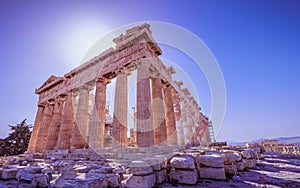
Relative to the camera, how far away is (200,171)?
194 inches

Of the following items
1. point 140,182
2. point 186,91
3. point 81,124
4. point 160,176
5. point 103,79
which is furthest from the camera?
point 186,91

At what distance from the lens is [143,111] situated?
10086 mm

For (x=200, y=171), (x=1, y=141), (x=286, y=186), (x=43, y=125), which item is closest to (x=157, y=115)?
(x=200, y=171)

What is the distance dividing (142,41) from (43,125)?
53.7ft

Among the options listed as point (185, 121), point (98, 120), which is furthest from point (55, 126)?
point (185, 121)

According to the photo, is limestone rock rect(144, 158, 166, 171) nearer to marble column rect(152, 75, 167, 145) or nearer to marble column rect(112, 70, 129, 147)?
marble column rect(112, 70, 129, 147)

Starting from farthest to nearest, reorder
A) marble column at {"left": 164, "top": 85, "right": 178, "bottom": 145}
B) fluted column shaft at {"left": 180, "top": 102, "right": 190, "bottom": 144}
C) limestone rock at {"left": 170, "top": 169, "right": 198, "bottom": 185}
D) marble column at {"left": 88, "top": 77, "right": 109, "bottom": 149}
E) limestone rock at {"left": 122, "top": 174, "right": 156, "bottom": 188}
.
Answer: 1. fluted column shaft at {"left": 180, "top": 102, "right": 190, "bottom": 144}
2. marble column at {"left": 164, "top": 85, "right": 178, "bottom": 145}
3. marble column at {"left": 88, "top": 77, "right": 109, "bottom": 149}
4. limestone rock at {"left": 170, "top": 169, "right": 198, "bottom": 185}
5. limestone rock at {"left": 122, "top": 174, "right": 156, "bottom": 188}

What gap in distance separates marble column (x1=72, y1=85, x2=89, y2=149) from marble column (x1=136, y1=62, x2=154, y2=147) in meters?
6.58

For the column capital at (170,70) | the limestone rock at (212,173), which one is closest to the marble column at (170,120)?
the column capital at (170,70)

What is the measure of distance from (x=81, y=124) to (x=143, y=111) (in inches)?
282

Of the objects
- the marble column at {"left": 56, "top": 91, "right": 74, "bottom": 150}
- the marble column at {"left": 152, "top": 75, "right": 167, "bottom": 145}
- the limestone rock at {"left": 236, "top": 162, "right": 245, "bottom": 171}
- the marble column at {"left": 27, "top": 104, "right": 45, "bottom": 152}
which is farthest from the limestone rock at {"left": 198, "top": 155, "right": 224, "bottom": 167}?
the marble column at {"left": 27, "top": 104, "right": 45, "bottom": 152}

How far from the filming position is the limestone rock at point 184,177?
4223 millimetres

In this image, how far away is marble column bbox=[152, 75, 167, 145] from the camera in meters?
11.3

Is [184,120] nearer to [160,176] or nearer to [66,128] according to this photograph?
[66,128]
